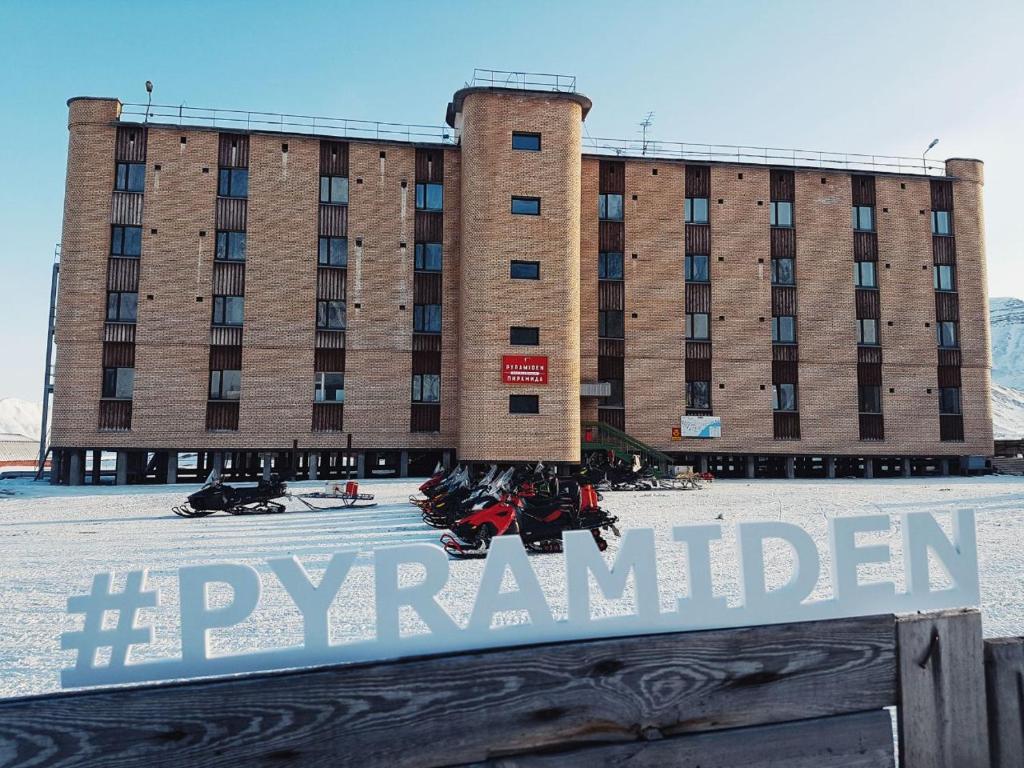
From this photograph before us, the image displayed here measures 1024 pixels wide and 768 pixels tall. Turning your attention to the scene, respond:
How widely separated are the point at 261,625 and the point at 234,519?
1139cm

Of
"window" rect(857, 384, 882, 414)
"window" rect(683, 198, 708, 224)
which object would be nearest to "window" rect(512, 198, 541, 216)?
"window" rect(683, 198, 708, 224)

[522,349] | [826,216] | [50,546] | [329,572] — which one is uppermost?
[826,216]

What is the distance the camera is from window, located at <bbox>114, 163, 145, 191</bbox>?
30.8 m

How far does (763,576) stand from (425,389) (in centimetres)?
2997

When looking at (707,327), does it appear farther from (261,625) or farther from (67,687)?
(67,687)

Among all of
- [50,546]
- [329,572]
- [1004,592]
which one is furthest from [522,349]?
[329,572]

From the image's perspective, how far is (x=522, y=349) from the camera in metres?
29.9

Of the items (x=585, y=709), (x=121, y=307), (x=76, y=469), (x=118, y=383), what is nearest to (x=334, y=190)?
(x=121, y=307)

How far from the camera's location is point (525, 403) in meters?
29.9

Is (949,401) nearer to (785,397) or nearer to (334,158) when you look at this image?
(785,397)

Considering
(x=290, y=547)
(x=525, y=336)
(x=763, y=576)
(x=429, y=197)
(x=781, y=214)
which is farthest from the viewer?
(x=781, y=214)

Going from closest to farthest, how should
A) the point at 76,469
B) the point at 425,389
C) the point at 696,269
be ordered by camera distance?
the point at 76,469, the point at 425,389, the point at 696,269

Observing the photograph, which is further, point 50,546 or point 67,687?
point 50,546

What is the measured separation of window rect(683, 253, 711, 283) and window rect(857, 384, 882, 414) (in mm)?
10054
